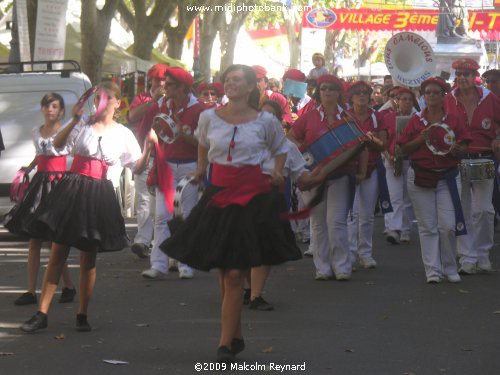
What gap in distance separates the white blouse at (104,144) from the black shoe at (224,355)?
199 centimetres

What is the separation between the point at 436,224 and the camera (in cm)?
1132

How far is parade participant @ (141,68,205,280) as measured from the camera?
11.4m

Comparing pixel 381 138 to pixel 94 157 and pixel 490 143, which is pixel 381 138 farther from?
pixel 94 157

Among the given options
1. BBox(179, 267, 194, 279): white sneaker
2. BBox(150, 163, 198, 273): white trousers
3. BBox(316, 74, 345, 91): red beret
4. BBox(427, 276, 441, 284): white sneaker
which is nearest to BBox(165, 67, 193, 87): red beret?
BBox(150, 163, 198, 273): white trousers

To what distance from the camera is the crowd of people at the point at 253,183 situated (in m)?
7.73

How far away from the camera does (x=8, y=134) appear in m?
15.4

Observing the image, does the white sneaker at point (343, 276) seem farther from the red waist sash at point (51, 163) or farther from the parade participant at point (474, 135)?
the red waist sash at point (51, 163)

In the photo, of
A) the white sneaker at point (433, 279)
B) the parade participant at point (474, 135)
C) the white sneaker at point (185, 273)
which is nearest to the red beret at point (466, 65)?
the parade participant at point (474, 135)

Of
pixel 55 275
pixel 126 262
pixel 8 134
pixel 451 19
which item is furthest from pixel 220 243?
pixel 451 19

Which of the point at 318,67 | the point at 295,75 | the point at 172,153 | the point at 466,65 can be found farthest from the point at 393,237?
the point at 318,67

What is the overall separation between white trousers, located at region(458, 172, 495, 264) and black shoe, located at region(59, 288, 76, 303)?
149 inches

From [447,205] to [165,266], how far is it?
257 cm

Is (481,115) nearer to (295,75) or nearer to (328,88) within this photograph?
(328,88)

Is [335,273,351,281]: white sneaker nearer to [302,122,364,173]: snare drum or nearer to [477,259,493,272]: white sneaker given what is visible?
[302,122,364,173]: snare drum
